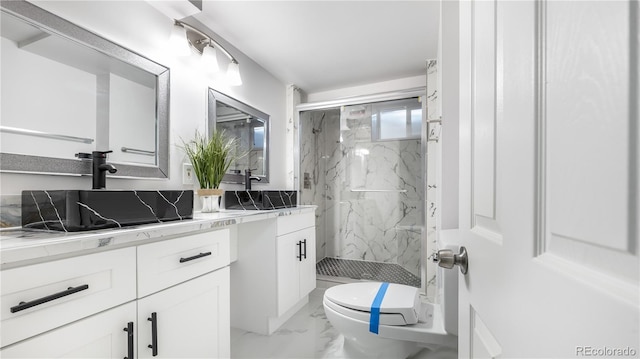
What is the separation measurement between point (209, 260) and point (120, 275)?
1.24ft

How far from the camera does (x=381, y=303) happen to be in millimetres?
1365

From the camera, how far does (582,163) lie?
27cm

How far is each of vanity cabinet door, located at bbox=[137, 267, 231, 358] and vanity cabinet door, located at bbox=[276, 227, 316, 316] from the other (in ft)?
2.11

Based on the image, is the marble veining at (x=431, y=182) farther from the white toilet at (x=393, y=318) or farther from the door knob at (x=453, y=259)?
the door knob at (x=453, y=259)

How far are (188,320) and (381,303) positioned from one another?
89 cm

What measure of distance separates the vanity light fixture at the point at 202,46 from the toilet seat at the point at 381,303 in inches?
64.7

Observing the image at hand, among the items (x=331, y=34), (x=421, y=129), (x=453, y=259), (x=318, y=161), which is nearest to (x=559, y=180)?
(x=453, y=259)

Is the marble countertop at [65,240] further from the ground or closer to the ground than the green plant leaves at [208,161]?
closer to the ground

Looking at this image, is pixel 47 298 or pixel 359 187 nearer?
pixel 47 298

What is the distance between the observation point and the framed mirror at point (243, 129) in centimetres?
196

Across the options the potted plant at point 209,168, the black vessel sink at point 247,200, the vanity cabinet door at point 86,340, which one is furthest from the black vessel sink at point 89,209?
the black vessel sink at point 247,200

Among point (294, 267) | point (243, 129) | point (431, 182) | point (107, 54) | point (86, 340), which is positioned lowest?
point (294, 267)

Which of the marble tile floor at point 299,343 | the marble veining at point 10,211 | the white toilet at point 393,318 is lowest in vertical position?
the marble tile floor at point 299,343

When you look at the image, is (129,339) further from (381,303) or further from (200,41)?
(200,41)
